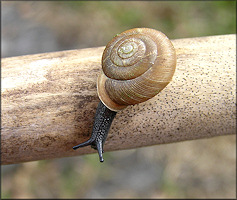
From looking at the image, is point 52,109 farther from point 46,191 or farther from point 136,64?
point 46,191

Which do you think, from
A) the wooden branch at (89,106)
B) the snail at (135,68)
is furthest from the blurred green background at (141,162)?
the snail at (135,68)

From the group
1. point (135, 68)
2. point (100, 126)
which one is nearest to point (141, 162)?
point (100, 126)

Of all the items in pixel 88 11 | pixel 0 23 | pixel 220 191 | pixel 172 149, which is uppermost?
pixel 88 11

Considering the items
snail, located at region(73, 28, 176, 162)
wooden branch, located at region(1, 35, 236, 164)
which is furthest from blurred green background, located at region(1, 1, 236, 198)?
snail, located at region(73, 28, 176, 162)

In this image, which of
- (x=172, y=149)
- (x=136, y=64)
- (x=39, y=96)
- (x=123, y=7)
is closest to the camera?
(x=136, y=64)

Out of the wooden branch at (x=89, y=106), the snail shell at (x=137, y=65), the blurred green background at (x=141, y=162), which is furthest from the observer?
the blurred green background at (x=141, y=162)

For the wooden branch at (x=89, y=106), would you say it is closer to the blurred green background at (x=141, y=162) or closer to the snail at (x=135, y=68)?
the snail at (x=135, y=68)

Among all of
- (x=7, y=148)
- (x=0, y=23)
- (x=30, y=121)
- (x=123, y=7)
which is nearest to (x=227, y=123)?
(x=30, y=121)
